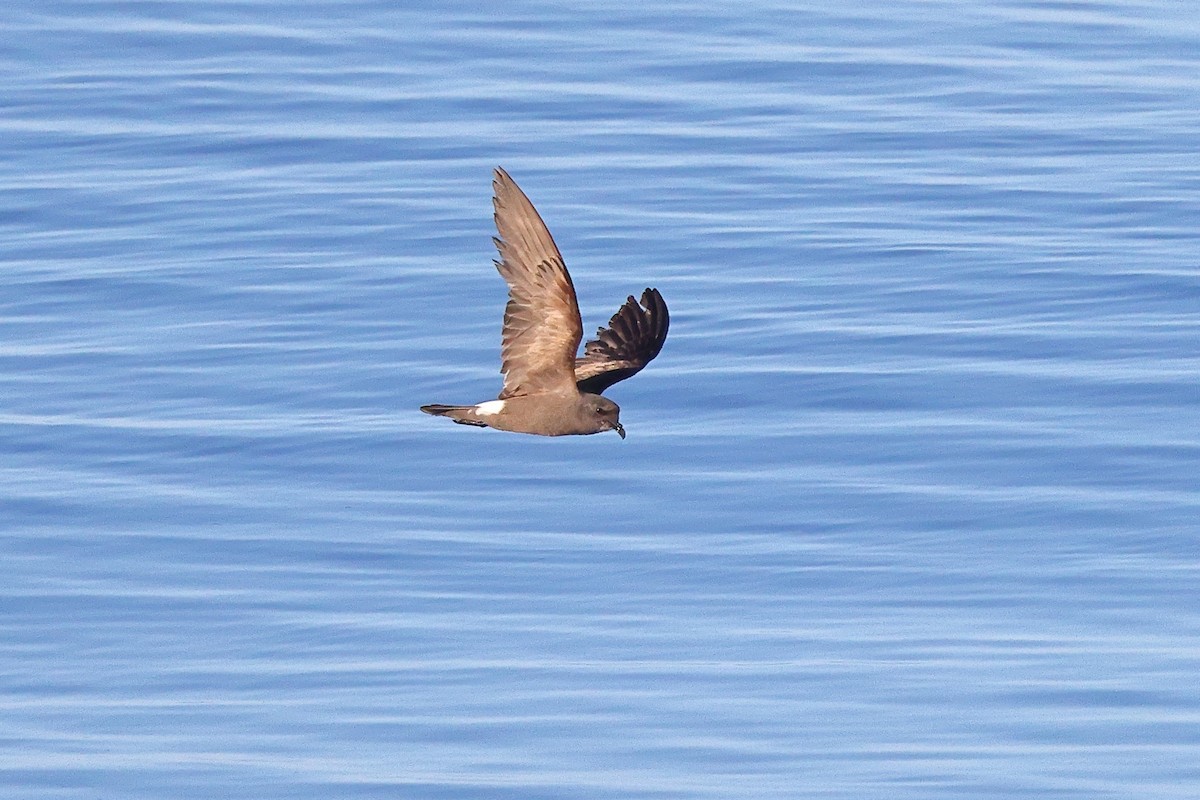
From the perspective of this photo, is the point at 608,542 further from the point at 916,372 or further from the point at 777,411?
the point at 916,372

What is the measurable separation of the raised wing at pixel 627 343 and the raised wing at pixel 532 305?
450mm

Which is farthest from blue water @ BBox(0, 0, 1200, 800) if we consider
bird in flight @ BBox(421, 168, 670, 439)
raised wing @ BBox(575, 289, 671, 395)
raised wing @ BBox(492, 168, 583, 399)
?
raised wing @ BBox(492, 168, 583, 399)

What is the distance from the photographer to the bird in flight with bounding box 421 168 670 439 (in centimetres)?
1128

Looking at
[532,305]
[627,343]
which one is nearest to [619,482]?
[627,343]

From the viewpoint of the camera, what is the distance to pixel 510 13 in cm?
3453

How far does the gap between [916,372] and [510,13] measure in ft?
49.5

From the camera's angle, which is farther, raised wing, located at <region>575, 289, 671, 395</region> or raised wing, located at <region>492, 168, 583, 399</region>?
raised wing, located at <region>575, 289, 671, 395</region>

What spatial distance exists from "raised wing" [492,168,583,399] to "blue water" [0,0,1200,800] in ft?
18.8

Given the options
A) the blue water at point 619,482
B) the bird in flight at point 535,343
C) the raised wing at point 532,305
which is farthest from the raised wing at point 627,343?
the blue water at point 619,482

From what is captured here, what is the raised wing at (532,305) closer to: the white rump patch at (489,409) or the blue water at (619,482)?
the white rump patch at (489,409)

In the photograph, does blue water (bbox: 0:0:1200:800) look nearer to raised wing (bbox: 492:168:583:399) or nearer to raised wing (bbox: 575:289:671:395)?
raised wing (bbox: 575:289:671:395)

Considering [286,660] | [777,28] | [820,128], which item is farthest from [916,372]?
[777,28]

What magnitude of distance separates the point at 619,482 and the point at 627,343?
24.0 ft

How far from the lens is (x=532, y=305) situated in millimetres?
11445
